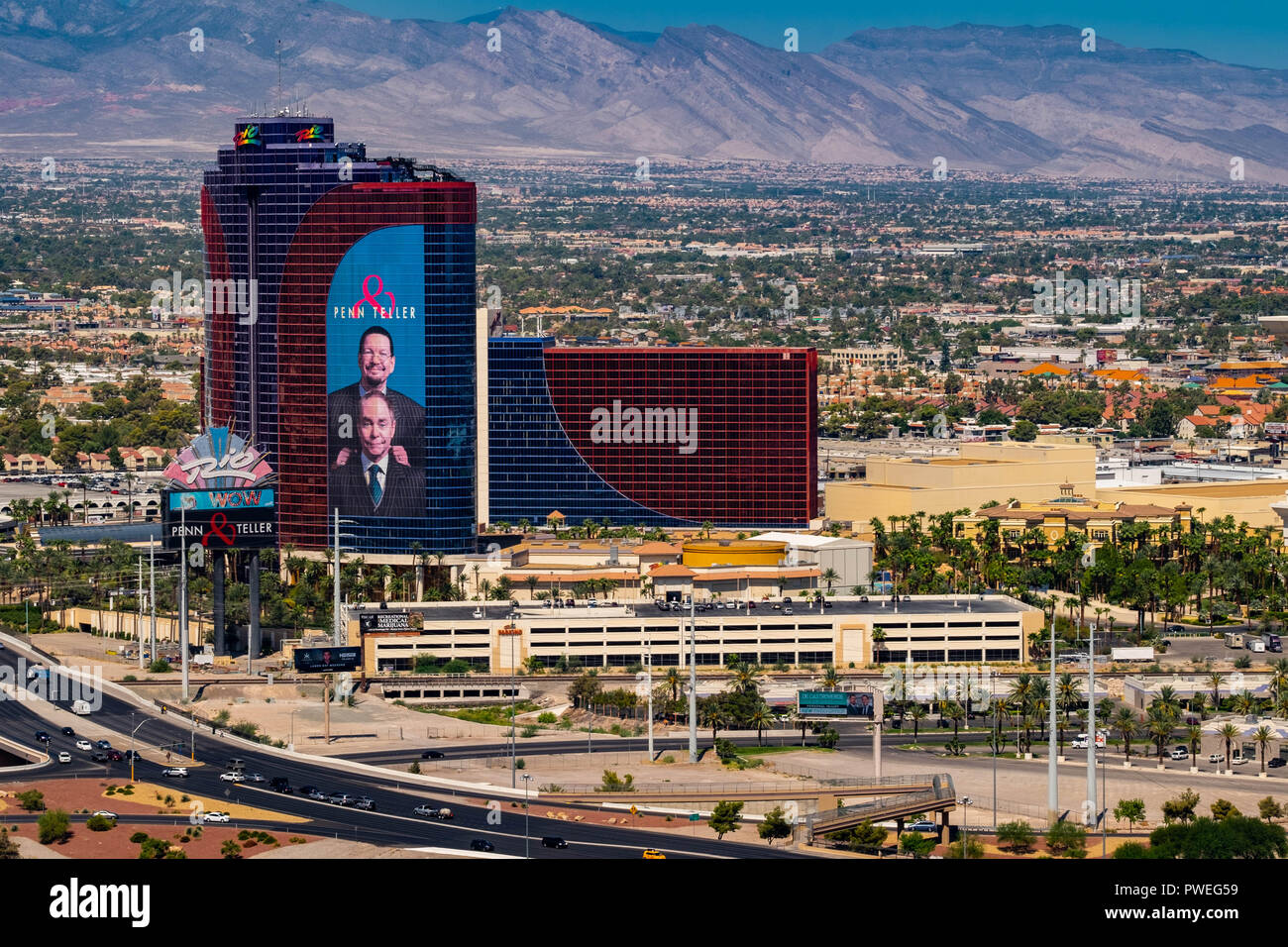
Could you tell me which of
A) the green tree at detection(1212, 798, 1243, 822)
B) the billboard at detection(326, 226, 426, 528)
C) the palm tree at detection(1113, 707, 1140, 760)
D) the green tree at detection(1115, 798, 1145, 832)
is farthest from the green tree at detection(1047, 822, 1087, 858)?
the billboard at detection(326, 226, 426, 528)

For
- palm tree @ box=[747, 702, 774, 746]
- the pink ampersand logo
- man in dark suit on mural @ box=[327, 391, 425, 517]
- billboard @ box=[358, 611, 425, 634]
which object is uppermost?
the pink ampersand logo

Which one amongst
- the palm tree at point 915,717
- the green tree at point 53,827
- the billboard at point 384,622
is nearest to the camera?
the green tree at point 53,827

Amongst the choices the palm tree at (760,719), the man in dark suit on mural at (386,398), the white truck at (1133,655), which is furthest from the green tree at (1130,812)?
the man in dark suit on mural at (386,398)

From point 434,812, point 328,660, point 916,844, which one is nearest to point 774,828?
point 916,844

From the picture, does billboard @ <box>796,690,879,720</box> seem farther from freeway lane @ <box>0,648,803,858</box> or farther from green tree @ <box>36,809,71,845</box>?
green tree @ <box>36,809,71,845</box>

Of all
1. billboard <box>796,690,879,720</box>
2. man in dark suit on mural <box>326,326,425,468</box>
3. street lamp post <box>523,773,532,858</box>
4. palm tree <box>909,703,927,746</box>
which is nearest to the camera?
street lamp post <box>523,773,532,858</box>

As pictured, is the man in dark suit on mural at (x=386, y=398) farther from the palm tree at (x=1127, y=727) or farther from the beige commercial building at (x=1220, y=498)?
the beige commercial building at (x=1220, y=498)

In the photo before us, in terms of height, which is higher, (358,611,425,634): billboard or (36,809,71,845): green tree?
(358,611,425,634): billboard
